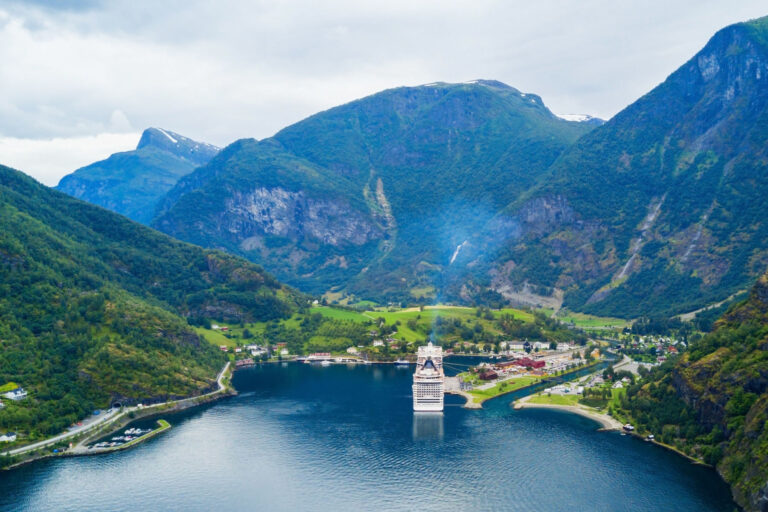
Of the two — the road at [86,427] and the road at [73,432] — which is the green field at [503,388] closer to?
the road at [86,427]

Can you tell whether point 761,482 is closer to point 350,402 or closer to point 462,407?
point 462,407

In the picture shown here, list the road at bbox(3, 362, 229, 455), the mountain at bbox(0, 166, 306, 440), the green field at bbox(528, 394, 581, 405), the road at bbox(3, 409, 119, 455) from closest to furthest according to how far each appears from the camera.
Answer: the road at bbox(3, 409, 119, 455), the road at bbox(3, 362, 229, 455), the mountain at bbox(0, 166, 306, 440), the green field at bbox(528, 394, 581, 405)

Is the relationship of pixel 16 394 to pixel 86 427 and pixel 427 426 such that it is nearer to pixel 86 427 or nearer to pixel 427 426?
pixel 86 427

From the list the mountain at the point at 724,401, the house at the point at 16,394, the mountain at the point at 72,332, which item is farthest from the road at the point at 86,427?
the mountain at the point at 724,401

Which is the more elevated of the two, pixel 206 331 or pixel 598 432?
pixel 206 331

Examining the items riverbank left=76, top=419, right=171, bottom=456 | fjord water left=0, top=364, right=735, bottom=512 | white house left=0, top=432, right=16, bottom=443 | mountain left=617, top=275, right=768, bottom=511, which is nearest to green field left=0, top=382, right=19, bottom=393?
white house left=0, top=432, right=16, bottom=443

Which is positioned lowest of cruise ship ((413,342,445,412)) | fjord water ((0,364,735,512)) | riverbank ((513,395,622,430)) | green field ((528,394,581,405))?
fjord water ((0,364,735,512))

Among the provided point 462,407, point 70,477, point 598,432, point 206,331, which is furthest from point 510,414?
point 206,331

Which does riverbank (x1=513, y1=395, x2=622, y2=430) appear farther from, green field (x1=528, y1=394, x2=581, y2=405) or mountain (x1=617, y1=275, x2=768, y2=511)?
mountain (x1=617, y1=275, x2=768, y2=511)
